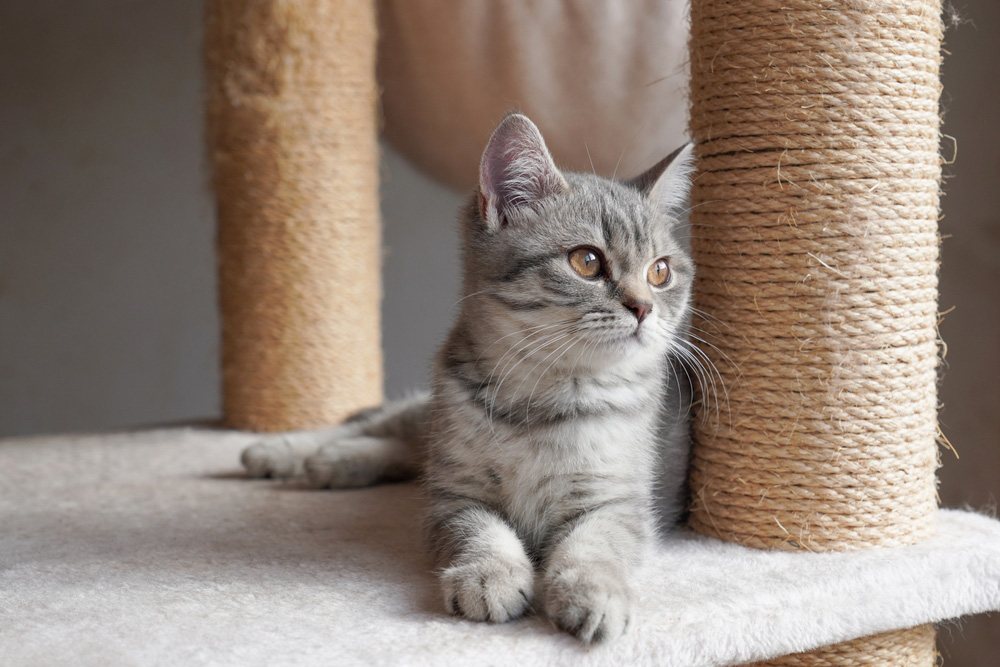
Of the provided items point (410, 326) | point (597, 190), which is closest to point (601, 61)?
point (597, 190)

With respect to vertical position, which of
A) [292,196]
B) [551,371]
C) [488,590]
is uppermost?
[292,196]

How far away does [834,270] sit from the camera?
3.92 ft

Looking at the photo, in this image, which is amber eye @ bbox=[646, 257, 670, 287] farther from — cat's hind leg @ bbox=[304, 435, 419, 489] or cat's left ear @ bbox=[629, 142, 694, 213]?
cat's hind leg @ bbox=[304, 435, 419, 489]

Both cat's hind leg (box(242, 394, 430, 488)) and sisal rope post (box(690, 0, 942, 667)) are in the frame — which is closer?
sisal rope post (box(690, 0, 942, 667))

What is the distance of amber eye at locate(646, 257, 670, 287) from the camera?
1207mm

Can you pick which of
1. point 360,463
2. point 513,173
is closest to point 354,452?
point 360,463

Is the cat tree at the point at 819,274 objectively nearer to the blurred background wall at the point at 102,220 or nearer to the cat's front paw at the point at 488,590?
the cat's front paw at the point at 488,590

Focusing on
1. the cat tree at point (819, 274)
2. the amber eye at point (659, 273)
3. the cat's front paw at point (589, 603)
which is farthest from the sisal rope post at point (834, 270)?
the cat's front paw at point (589, 603)

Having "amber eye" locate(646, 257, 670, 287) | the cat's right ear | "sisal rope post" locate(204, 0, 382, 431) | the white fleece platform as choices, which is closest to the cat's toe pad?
the white fleece platform

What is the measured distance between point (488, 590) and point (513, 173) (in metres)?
0.59

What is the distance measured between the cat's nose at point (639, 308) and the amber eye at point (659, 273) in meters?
0.11

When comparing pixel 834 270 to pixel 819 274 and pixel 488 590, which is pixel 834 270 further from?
pixel 488 590

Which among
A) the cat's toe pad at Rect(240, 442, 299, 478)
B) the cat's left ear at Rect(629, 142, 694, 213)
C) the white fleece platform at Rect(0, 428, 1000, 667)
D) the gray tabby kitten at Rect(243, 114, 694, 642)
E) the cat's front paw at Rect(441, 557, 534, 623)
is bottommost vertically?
the cat's toe pad at Rect(240, 442, 299, 478)

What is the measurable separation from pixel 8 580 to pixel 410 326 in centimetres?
289
